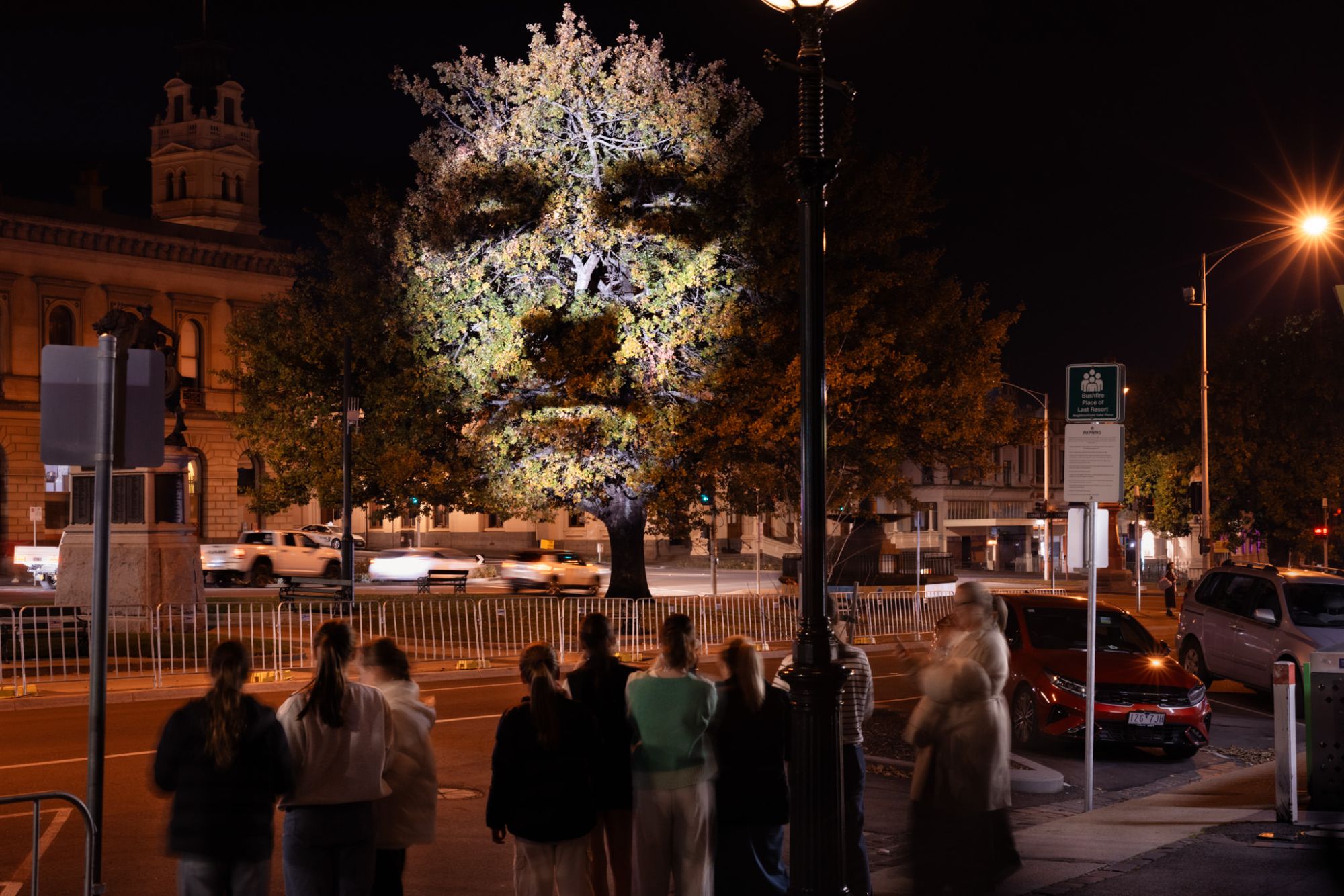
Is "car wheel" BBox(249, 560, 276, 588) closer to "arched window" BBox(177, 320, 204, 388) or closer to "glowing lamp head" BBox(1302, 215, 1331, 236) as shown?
"arched window" BBox(177, 320, 204, 388)

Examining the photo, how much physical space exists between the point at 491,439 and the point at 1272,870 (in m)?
21.6

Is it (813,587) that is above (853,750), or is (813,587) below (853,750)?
above

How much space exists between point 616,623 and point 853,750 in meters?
17.8

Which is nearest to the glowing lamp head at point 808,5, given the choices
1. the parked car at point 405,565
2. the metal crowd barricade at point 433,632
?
Result: the metal crowd barricade at point 433,632

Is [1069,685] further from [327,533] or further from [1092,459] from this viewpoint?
[327,533]

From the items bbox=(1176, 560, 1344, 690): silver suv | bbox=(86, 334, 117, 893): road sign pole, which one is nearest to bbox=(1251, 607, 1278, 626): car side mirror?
bbox=(1176, 560, 1344, 690): silver suv

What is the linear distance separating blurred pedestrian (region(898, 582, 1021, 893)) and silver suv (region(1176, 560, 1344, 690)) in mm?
9856

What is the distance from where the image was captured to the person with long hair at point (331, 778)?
5.98 m

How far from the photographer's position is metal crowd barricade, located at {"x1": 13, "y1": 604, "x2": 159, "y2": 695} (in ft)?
64.8

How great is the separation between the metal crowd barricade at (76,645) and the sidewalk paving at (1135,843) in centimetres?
1235

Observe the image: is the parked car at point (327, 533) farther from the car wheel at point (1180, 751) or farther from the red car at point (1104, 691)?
the car wheel at point (1180, 751)

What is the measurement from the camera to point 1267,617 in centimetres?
1769

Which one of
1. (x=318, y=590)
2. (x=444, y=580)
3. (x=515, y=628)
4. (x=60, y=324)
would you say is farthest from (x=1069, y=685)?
(x=60, y=324)

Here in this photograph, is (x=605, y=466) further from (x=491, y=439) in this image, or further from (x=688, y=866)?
(x=688, y=866)
